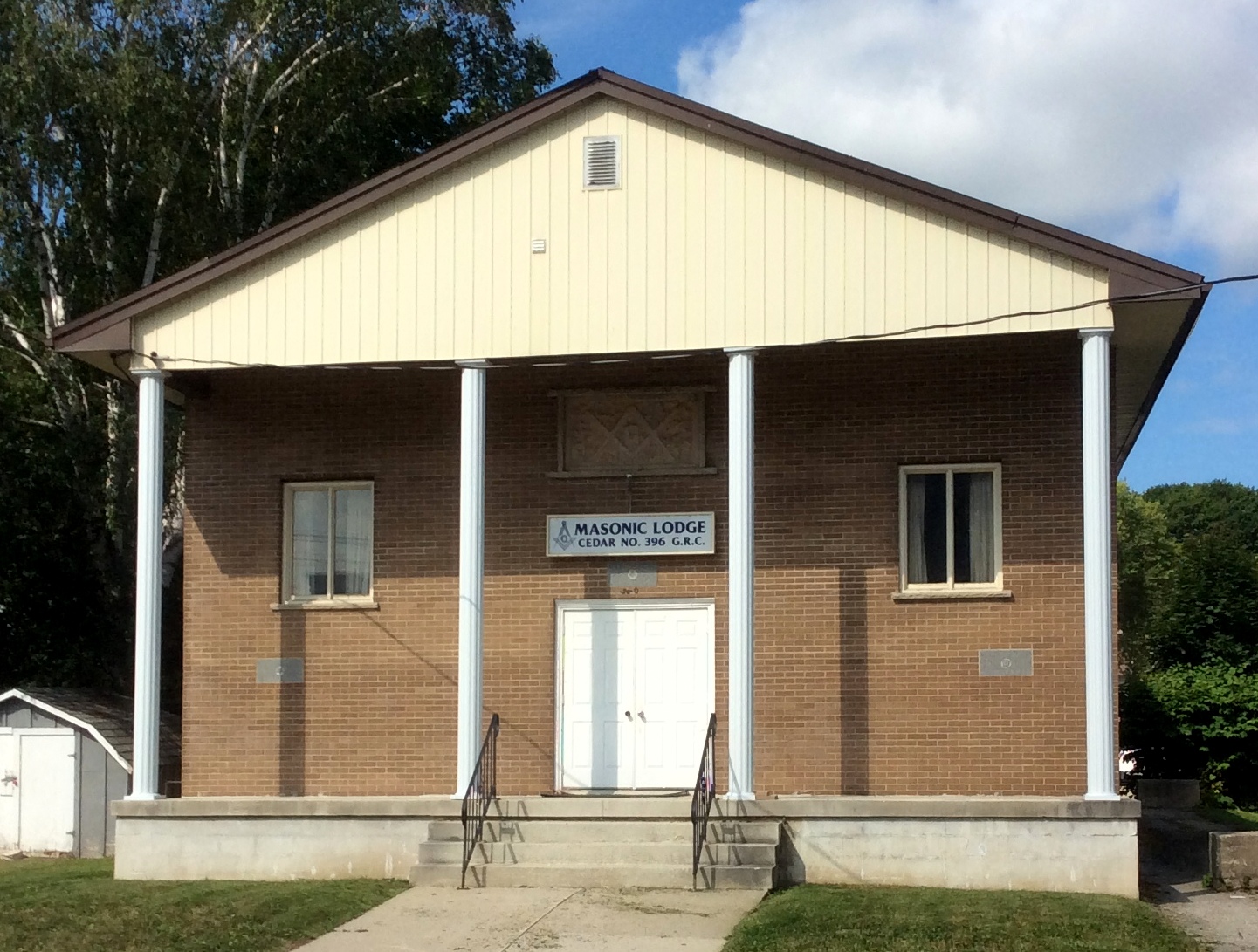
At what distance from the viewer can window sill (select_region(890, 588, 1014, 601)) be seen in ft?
52.5

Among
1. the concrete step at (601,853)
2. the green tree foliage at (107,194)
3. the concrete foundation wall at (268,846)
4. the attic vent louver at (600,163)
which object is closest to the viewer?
the concrete step at (601,853)

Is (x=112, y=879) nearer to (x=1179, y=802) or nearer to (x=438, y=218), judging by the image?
(x=438, y=218)

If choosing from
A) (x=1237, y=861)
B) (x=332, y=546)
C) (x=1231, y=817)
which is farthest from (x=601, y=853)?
(x=1231, y=817)

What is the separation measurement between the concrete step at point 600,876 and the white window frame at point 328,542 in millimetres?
3883

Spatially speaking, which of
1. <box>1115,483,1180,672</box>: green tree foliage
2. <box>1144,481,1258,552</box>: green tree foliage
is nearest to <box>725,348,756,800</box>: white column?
<box>1115,483,1180,672</box>: green tree foliage

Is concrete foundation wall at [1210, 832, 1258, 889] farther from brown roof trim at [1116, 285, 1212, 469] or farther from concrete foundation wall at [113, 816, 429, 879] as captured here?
concrete foundation wall at [113, 816, 429, 879]

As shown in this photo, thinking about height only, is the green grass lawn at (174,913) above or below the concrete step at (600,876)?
below

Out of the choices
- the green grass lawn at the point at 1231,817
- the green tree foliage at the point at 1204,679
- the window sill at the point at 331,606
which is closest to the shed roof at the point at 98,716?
the window sill at the point at 331,606

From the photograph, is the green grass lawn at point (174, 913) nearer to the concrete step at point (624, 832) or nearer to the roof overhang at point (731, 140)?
the concrete step at point (624, 832)

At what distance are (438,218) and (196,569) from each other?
475 cm

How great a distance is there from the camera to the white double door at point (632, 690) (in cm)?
1661

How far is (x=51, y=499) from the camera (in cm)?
2617

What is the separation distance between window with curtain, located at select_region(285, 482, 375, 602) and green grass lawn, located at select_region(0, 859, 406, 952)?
3468mm

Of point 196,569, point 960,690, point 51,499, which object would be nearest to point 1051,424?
point 960,690
